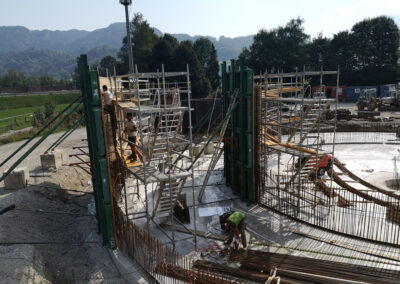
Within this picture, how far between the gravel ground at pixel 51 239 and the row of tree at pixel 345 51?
175 feet

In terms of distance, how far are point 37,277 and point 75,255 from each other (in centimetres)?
223

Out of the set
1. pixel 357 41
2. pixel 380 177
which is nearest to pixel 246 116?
pixel 380 177

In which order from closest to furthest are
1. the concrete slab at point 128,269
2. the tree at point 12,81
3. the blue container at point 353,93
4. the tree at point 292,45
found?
the concrete slab at point 128,269
the blue container at point 353,93
the tree at point 292,45
the tree at point 12,81

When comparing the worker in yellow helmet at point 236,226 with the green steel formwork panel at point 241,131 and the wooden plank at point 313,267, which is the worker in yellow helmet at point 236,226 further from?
the green steel formwork panel at point 241,131

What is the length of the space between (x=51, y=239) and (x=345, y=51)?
6569cm

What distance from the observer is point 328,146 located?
23.3 m

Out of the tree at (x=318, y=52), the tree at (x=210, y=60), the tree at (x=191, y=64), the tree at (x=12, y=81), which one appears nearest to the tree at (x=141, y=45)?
the tree at (x=191, y=64)

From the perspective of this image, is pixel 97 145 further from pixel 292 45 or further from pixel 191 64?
pixel 292 45

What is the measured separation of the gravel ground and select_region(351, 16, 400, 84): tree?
201ft

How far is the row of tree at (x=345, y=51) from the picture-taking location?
6044 cm

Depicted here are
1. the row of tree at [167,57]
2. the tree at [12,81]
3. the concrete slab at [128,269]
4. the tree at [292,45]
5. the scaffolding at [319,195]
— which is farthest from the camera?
the tree at [12,81]

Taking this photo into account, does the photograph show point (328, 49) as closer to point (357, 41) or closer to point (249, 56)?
point (357, 41)

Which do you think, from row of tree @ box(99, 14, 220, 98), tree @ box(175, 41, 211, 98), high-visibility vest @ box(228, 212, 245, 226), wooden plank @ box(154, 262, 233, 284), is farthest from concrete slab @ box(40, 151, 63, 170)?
tree @ box(175, 41, 211, 98)

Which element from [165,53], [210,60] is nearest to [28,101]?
[165,53]
